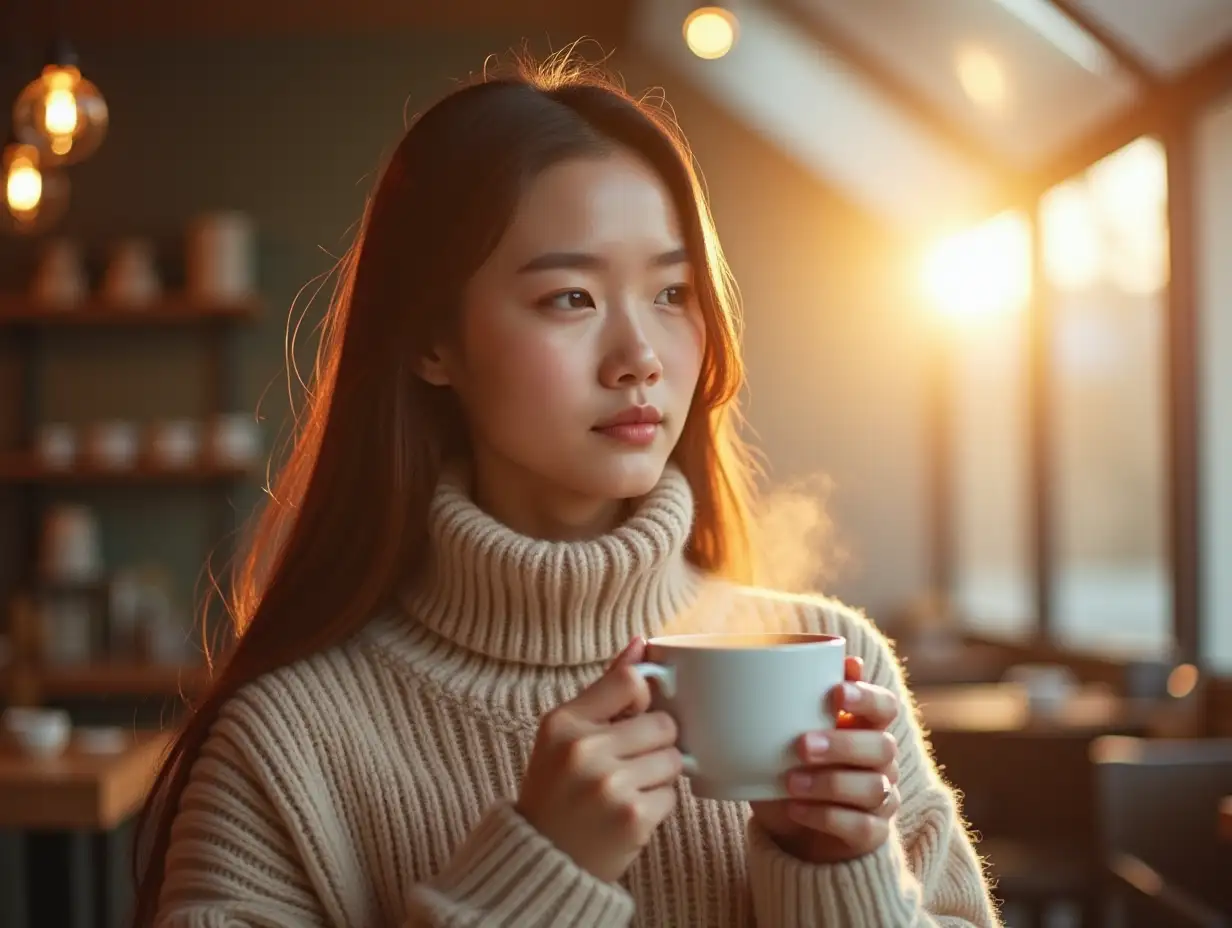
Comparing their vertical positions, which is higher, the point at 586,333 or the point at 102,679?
the point at 586,333

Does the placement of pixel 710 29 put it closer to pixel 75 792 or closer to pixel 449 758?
pixel 75 792

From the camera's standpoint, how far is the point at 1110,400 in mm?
4805

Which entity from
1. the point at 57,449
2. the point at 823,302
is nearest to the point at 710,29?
the point at 823,302

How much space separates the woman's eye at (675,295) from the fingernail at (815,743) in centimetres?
39

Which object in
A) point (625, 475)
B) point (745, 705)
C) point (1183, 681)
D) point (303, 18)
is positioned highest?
point (303, 18)

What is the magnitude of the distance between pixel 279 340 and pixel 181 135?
3.10ft

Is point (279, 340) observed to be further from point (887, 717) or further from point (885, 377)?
point (887, 717)

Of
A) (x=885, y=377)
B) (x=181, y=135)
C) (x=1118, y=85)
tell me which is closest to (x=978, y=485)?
(x=885, y=377)

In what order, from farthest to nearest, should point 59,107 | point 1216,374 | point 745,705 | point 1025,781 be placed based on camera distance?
point 1216,374, point 1025,781, point 59,107, point 745,705

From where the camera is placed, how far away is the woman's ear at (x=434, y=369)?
118 centimetres

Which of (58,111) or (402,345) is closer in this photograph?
(402,345)

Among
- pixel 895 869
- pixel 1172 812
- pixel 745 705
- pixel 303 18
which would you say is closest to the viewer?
pixel 745 705

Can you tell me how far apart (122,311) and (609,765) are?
523cm

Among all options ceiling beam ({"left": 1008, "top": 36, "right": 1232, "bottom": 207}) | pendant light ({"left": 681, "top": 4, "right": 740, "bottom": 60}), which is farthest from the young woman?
pendant light ({"left": 681, "top": 4, "right": 740, "bottom": 60})
